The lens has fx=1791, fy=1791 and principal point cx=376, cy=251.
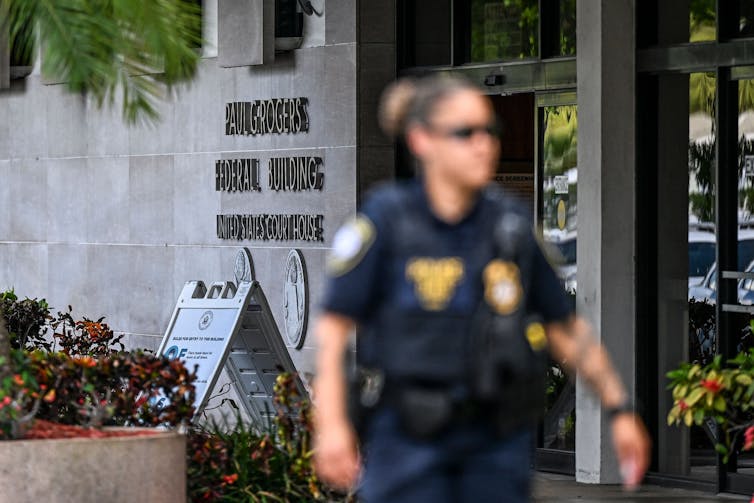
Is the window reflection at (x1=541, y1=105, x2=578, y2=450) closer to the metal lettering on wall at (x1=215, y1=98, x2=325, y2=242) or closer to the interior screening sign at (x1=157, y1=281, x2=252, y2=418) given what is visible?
the interior screening sign at (x1=157, y1=281, x2=252, y2=418)

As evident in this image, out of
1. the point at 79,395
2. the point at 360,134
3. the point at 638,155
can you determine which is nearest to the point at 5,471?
the point at 79,395

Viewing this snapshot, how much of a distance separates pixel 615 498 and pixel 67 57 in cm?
471

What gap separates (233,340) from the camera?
485 inches

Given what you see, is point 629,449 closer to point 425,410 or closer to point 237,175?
Result: point 425,410

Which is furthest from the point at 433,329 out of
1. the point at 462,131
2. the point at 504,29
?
the point at 504,29

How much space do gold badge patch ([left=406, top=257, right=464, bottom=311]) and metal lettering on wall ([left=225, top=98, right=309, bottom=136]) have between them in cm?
1068

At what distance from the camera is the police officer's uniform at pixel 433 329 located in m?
4.41

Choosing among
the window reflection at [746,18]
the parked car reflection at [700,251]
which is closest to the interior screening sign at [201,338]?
the parked car reflection at [700,251]

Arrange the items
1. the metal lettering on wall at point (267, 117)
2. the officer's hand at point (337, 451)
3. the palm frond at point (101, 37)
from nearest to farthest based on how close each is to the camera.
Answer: the officer's hand at point (337, 451) → the palm frond at point (101, 37) → the metal lettering on wall at point (267, 117)

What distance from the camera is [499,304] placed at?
4.44 metres

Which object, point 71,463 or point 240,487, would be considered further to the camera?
point 240,487

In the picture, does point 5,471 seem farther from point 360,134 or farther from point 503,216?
point 360,134

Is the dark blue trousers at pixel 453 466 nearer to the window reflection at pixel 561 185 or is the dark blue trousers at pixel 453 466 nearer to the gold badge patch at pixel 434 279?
the gold badge patch at pixel 434 279

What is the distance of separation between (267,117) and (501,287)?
11.2 meters
